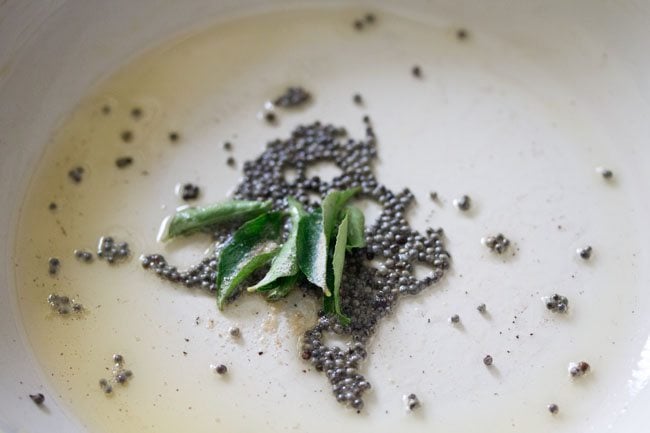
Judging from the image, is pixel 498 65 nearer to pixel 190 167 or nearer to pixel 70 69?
pixel 190 167

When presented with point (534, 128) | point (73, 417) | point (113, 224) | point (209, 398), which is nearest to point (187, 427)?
point (209, 398)

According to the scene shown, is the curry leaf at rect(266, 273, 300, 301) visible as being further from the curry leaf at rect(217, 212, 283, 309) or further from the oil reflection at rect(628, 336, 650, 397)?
the oil reflection at rect(628, 336, 650, 397)

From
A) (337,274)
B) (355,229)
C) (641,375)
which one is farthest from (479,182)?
(641,375)

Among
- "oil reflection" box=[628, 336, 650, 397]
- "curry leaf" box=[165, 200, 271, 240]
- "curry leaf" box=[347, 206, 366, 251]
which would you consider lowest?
"oil reflection" box=[628, 336, 650, 397]

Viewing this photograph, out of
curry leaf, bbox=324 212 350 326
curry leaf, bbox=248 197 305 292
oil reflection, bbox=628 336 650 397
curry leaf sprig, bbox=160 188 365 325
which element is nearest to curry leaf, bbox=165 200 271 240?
curry leaf sprig, bbox=160 188 365 325

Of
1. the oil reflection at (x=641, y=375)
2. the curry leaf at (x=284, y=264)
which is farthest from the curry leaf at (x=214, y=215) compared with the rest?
the oil reflection at (x=641, y=375)

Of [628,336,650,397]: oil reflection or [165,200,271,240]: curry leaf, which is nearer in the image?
[628,336,650,397]: oil reflection

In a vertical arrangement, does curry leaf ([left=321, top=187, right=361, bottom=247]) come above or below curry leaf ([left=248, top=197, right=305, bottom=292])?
above

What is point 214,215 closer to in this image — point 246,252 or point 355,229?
point 246,252
